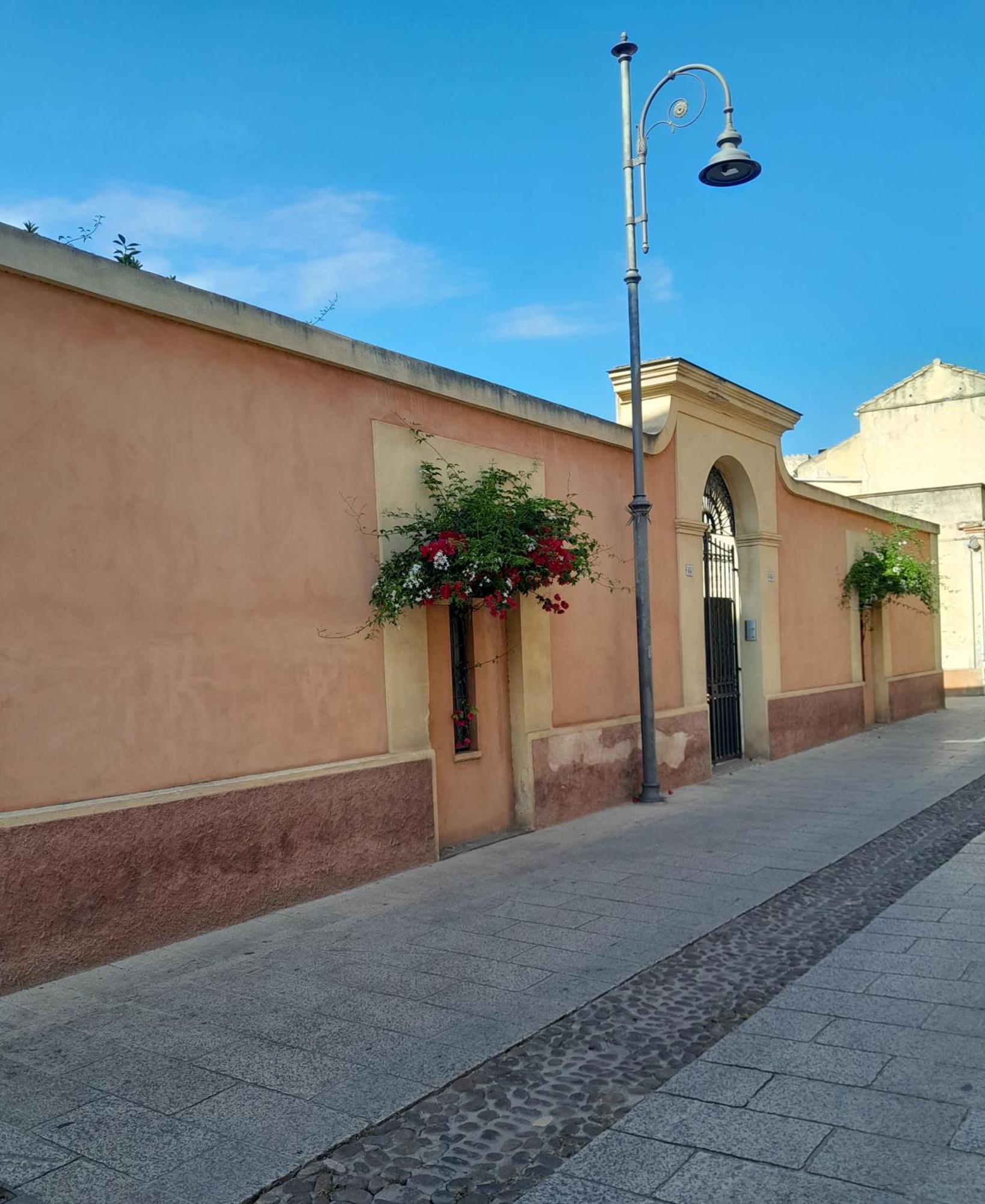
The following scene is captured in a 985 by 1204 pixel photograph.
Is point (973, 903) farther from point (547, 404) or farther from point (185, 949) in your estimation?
point (547, 404)

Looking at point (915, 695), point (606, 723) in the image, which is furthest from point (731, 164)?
point (915, 695)

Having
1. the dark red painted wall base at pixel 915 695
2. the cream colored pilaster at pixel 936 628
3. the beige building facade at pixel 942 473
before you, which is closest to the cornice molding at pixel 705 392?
the dark red painted wall base at pixel 915 695

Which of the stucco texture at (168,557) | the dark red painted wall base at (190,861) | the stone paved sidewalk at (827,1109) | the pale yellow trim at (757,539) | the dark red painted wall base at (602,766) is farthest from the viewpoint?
the pale yellow trim at (757,539)

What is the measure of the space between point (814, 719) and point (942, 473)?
56.2 feet

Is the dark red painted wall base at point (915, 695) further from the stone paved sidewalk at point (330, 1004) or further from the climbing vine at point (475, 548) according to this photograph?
the climbing vine at point (475, 548)

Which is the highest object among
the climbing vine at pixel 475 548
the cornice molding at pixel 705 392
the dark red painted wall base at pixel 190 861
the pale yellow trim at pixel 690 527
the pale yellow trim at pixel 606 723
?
the cornice molding at pixel 705 392

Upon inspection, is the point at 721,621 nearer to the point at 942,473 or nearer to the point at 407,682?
the point at 407,682

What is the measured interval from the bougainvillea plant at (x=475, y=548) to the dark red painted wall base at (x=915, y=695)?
11.9 meters

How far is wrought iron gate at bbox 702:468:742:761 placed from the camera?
13.2 m

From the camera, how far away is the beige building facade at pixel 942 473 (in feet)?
80.7

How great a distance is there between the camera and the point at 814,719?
1510 centimetres

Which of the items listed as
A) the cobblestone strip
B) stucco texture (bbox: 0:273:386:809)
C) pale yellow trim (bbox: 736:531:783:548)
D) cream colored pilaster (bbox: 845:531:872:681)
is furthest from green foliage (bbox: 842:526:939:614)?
stucco texture (bbox: 0:273:386:809)

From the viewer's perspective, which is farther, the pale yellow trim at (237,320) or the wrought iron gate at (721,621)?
the wrought iron gate at (721,621)

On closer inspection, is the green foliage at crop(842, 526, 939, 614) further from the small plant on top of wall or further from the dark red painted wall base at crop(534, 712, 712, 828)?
the small plant on top of wall
